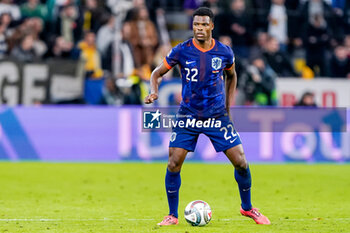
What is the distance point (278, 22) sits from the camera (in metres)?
22.1

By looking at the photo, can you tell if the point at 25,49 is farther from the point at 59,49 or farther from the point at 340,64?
the point at 340,64

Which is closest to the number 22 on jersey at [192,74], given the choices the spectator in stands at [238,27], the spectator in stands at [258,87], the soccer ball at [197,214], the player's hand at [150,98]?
the player's hand at [150,98]

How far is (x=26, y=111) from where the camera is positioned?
1714 cm

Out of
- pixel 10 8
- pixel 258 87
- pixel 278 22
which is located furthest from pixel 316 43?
pixel 10 8

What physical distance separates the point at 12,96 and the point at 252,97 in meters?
5.75

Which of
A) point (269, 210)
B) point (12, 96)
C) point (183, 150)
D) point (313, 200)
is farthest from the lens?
point (12, 96)

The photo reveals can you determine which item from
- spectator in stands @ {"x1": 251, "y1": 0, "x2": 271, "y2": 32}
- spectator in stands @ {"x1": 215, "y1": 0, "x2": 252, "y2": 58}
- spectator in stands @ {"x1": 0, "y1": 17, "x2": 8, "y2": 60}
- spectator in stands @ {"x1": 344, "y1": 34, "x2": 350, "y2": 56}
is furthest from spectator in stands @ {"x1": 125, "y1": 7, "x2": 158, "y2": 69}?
spectator in stands @ {"x1": 344, "y1": 34, "x2": 350, "y2": 56}


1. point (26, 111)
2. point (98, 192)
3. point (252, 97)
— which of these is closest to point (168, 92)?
point (252, 97)

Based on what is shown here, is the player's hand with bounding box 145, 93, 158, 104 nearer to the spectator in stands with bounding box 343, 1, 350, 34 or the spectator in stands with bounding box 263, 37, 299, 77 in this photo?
the spectator in stands with bounding box 263, 37, 299, 77

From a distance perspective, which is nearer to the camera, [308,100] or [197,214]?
[197,214]

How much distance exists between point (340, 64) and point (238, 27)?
2923 millimetres

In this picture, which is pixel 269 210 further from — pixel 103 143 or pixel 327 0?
pixel 327 0

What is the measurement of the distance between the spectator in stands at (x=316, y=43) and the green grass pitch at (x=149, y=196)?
212 inches

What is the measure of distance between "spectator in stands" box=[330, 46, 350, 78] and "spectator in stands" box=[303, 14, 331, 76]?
2.18 feet
